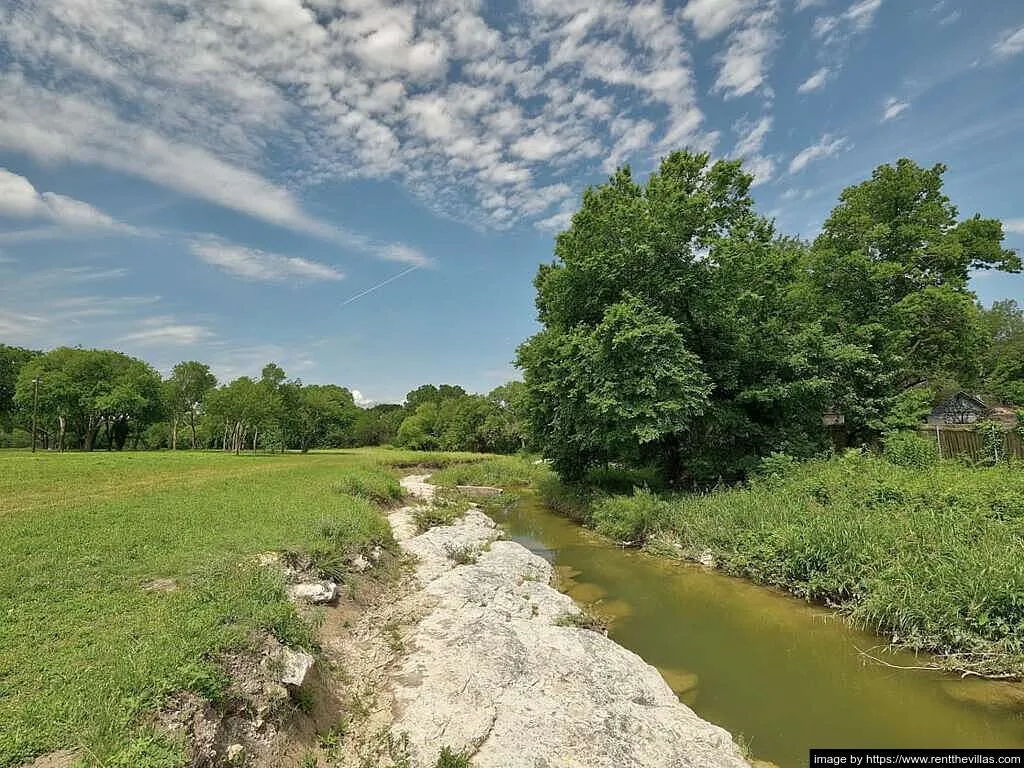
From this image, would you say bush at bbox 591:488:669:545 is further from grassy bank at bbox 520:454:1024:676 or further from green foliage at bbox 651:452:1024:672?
green foliage at bbox 651:452:1024:672

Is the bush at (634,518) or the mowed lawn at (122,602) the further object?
the bush at (634,518)

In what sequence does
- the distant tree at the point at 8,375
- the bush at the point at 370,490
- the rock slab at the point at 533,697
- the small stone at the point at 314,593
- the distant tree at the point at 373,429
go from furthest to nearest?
the distant tree at the point at 373,429, the distant tree at the point at 8,375, the bush at the point at 370,490, the small stone at the point at 314,593, the rock slab at the point at 533,697

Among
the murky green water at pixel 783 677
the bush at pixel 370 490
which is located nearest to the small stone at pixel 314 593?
the murky green water at pixel 783 677

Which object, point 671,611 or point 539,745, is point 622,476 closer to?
point 671,611

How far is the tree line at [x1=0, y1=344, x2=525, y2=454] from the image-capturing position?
173 feet

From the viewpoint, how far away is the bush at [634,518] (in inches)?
650

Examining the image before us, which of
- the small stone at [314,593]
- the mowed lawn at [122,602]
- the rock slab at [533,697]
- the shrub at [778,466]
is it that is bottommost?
the rock slab at [533,697]

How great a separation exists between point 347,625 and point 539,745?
15.2 ft

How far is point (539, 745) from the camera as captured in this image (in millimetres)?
5328

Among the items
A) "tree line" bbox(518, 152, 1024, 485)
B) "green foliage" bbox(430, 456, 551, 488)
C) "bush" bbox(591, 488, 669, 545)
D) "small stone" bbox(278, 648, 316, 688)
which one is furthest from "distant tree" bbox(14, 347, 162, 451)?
"small stone" bbox(278, 648, 316, 688)

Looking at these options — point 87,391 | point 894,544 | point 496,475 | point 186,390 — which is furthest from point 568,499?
point 186,390

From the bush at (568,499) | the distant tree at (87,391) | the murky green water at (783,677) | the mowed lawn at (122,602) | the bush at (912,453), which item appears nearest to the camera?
the mowed lawn at (122,602)

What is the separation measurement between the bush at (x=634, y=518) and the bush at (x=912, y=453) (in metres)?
8.11

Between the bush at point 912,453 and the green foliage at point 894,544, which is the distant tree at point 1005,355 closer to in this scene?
the bush at point 912,453
